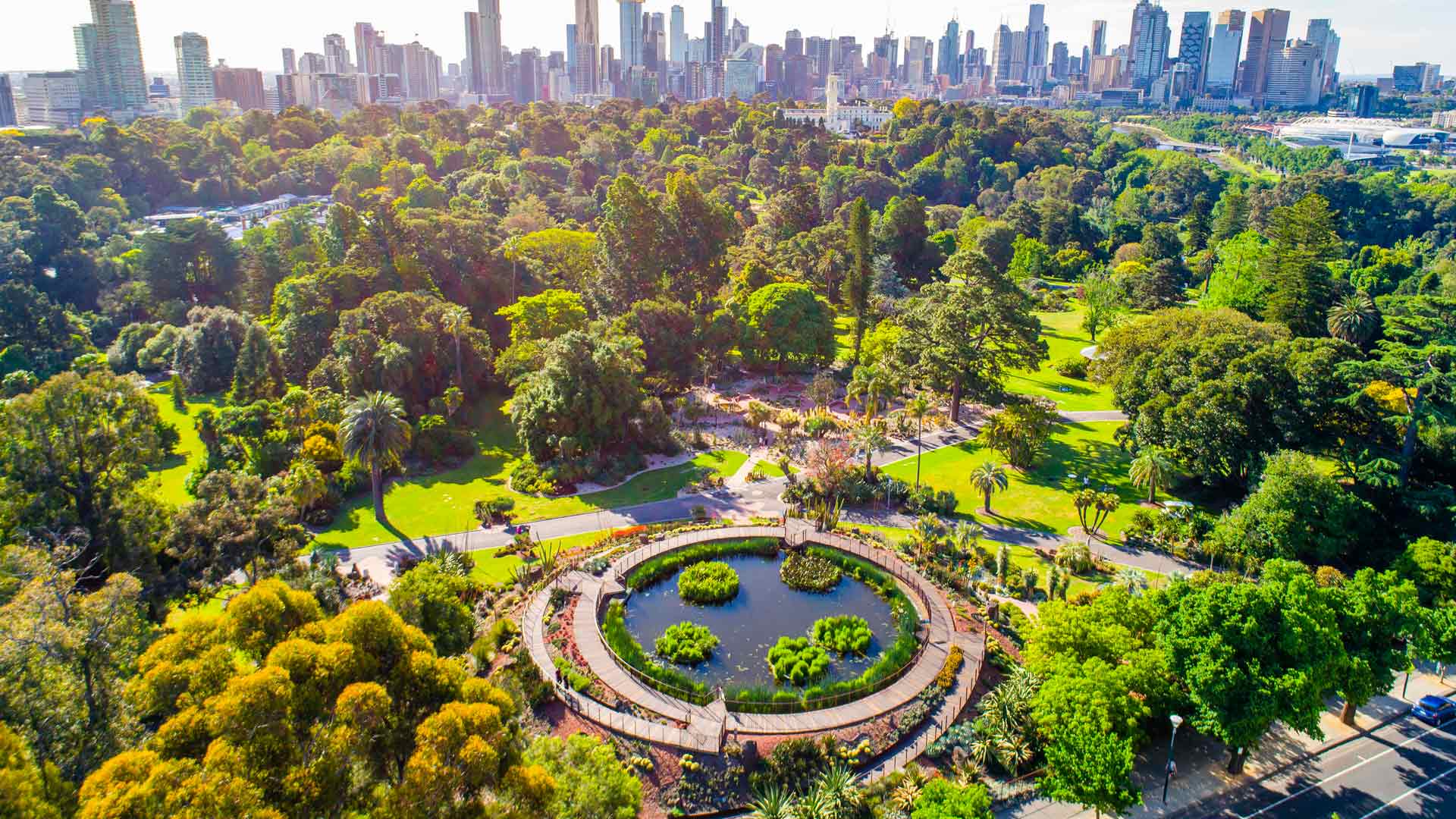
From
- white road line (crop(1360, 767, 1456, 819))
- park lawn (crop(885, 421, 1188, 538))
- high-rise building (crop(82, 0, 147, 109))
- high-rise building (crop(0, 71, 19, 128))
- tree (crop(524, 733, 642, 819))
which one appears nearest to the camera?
tree (crop(524, 733, 642, 819))

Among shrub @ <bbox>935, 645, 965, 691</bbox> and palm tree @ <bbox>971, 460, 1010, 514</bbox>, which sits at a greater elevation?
palm tree @ <bbox>971, 460, 1010, 514</bbox>

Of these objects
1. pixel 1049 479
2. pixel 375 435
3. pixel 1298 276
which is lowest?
pixel 1049 479

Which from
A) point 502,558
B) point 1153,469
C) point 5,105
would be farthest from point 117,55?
point 1153,469

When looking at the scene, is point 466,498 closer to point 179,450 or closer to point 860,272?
point 179,450

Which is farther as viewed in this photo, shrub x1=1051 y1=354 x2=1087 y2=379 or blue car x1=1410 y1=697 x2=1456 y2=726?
shrub x1=1051 y1=354 x2=1087 y2=379

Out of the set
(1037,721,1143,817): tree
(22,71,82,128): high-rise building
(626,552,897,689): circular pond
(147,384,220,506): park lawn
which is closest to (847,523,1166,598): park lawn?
(626,552,897,689): circular pond

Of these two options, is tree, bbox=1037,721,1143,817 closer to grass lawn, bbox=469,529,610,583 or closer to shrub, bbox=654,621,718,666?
shrub, bbox=654,621,718,666
